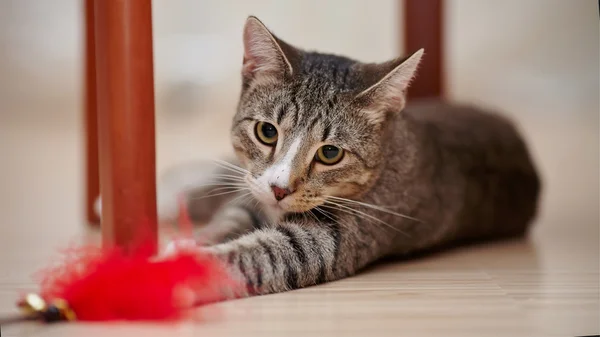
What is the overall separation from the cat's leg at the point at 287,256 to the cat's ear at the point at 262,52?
0.34m

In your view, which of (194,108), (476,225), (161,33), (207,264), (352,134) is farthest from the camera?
(194,108)

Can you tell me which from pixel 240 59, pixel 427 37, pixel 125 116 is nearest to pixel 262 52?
pixel 125 116

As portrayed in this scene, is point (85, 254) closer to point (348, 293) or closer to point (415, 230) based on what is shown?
point (348, 293)

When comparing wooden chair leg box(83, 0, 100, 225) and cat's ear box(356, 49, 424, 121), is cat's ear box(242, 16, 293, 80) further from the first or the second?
wooden chair leg box(83, 0, 100, 225)

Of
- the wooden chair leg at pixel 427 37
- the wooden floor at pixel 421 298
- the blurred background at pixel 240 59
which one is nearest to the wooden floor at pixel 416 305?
the wooden floor at pixel 421 298

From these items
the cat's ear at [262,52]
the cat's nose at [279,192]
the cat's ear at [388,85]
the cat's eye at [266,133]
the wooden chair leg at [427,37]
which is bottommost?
the cat's nose at [279,192]

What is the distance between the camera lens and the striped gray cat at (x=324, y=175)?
1.34 m

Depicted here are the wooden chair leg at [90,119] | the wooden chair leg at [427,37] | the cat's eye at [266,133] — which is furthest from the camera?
the wooden chair leg at [427,37]

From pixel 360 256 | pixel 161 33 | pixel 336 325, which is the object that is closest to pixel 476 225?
pixel 360 256

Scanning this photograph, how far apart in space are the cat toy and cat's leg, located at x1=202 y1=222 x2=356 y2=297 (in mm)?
82

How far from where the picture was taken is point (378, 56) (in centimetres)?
370

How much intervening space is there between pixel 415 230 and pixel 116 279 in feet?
2.55

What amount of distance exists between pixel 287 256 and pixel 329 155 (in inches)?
9.6

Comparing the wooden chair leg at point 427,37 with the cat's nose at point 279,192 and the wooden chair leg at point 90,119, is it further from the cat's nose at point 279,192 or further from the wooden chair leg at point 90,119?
the cat's nose at point 279,192
